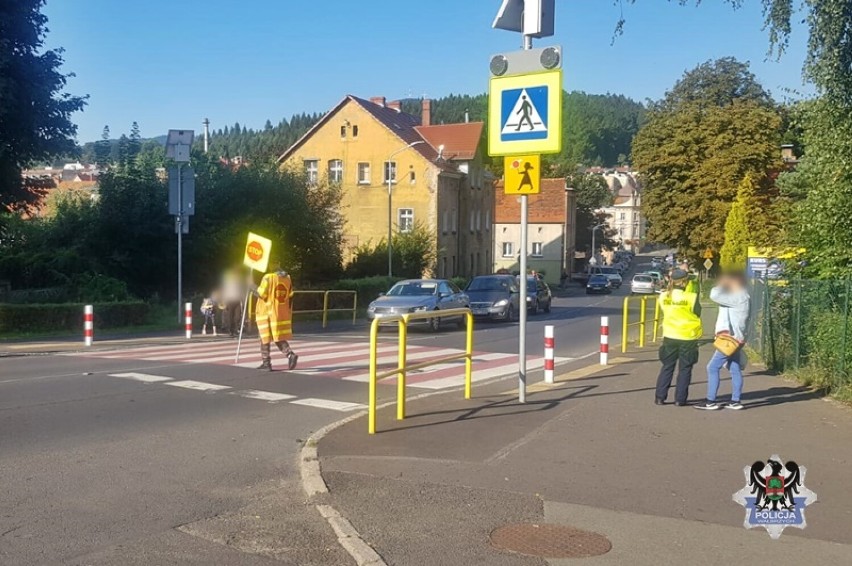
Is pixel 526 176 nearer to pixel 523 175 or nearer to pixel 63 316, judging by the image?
pixel 523 175

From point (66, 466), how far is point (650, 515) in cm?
475

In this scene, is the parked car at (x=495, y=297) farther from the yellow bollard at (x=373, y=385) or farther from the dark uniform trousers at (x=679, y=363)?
the yellow bollard at (x=373, y=385)

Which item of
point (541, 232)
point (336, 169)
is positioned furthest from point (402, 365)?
point (541, 232)

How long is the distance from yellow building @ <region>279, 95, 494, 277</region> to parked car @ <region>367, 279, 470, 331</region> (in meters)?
27.5

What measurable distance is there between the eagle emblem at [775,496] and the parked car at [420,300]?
1666 cm

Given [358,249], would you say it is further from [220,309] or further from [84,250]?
[220,309]

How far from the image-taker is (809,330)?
12891 mm

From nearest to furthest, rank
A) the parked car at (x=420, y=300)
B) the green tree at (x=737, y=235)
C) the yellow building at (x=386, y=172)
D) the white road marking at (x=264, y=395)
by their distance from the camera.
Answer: the white road marking at (x=264, y=395), the parked car at (x=420, y=300), the green tree at (x=737, y=235), the yellow building at (x=386, y=172)

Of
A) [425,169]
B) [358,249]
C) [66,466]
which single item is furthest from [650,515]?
[425,169]

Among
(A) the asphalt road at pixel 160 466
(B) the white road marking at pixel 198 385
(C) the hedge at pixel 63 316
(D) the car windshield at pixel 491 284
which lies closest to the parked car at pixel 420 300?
(D) the car windshield at pixel 491 284

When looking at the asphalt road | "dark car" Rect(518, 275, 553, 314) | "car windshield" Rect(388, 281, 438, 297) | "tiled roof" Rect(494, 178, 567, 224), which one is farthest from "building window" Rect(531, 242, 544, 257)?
the asphalt road

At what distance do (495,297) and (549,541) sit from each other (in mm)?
24545

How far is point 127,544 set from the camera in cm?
528

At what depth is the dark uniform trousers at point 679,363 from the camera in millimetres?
10109
